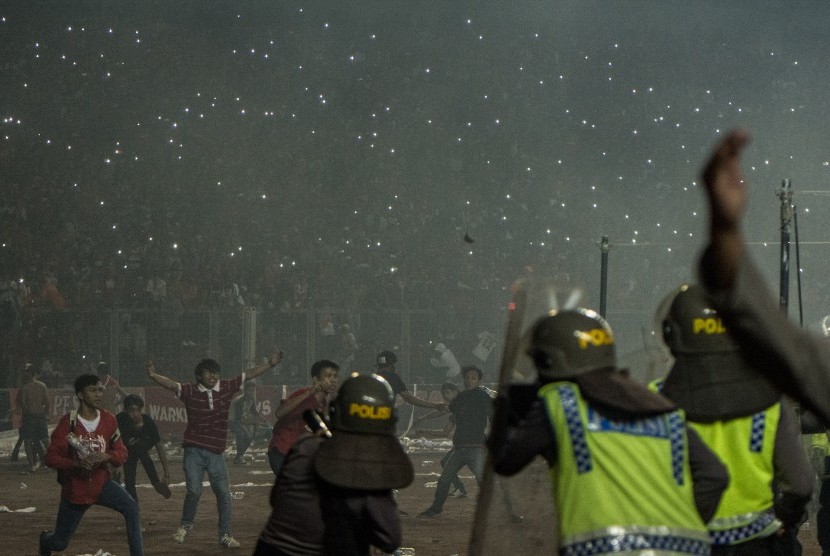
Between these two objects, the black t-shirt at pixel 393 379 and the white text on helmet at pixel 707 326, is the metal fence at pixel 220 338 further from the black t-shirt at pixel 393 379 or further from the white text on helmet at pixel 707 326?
the white text on helmet at pixel 707 326

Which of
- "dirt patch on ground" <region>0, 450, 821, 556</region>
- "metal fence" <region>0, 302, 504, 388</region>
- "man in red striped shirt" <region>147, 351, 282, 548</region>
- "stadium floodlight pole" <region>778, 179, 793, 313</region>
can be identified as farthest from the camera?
"metal fence" <region>0, 302, 504, 388</region>

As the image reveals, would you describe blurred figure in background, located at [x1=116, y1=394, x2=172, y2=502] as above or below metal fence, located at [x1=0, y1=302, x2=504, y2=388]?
below

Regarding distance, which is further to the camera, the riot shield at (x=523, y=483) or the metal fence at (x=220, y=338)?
the metal fence at (x=220, y=338)

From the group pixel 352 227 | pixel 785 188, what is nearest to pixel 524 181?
pixel 352 227

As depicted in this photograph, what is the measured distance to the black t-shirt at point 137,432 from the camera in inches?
500

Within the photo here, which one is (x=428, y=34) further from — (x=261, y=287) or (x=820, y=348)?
(x=820, y=348)

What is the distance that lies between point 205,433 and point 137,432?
1.46m

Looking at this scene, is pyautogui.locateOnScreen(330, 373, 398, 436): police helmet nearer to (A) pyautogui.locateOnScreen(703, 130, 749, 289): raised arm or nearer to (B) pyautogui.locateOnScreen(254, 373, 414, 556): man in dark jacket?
(B) pyautogui.locateOnScreen(254, 373, 414, 556): man in dark jacket

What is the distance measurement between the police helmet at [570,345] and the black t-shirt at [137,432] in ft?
32.3

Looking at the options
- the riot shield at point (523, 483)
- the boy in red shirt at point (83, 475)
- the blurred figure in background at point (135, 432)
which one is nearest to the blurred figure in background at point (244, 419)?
the blurred figure in background at point (135, 432)

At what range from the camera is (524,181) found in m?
30.5

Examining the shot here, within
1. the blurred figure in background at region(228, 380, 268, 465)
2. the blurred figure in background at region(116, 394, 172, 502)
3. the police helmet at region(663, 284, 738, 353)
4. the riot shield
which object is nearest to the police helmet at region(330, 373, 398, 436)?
the riot shield

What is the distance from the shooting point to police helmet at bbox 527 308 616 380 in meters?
3.45

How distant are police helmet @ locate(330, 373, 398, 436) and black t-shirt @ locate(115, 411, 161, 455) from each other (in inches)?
346
